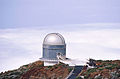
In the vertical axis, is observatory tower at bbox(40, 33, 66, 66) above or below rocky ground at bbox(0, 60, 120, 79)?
above

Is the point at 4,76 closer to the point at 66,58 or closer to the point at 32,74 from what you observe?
the point at 32,74

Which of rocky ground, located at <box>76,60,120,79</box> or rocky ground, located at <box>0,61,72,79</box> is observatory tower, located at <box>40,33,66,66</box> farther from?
rocky ground, located at <box>76,60,120,79</box>

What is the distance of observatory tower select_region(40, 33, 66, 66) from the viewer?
73250mm

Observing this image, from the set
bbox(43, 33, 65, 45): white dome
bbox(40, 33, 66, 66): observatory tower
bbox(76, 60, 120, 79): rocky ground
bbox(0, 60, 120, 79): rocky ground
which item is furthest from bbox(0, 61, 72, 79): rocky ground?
bbox(43, 33, 65, 45): white dome

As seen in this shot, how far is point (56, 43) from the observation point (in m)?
73.1

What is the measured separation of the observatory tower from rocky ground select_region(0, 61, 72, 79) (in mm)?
3850

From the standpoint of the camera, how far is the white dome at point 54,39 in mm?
73250

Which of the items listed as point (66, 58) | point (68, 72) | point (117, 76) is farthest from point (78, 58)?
point (117, 76)

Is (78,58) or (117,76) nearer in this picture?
(117,76)

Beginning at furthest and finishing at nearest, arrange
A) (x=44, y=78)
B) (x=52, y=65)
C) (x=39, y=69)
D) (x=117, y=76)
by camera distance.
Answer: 1. (x=52, y=65)
2. (x=39, y=69)
3. (x=44, y=78)
4. (x=117, y=76)

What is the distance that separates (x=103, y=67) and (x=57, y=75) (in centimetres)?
1082

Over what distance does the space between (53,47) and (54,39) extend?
2.12 metres

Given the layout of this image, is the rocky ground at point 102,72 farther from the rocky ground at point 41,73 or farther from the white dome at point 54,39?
the white dome at point 54,39

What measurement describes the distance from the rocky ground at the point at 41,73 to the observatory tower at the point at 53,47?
12.6ft
